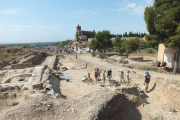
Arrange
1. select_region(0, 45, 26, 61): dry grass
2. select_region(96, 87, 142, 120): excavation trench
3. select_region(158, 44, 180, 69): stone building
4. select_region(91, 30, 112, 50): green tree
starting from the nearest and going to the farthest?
select_region(96, 87, 142, 120): excavation trench < select_region(158, 44, 180, 69): stone building < select_region(0, 45, 26, 61): dry grass < select_region(91, 30, 112, 50): green tree

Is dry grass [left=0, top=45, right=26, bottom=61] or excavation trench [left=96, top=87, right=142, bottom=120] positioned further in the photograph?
dry grass [left=0, top=45, right=26, bottom=61]

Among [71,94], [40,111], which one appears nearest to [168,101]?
[71,94]

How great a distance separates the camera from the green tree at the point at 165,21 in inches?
417

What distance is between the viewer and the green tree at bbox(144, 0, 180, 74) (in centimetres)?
1059

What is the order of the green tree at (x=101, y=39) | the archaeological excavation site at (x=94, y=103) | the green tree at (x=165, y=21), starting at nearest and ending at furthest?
the archaeological excavation site at (x=94, y=103) < the green tree at (x=165, y=21) < the green tree at (x=101, y=39)

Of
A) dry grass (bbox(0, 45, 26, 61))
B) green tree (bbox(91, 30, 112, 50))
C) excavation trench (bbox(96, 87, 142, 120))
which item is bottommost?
excavation trench (bbox(96, 87, 142, 120))

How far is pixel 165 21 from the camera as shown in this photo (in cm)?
1088

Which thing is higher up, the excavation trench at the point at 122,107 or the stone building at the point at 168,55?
the stone building at the point at 168,55

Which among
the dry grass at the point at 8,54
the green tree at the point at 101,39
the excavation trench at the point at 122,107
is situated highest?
the green tree at the point at 101,39

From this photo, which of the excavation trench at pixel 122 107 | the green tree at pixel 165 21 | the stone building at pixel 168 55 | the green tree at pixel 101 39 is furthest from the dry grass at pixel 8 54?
the stone building at pixel 168 55

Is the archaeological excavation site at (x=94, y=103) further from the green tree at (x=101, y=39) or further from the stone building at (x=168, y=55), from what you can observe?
the green tree at (x=101, y=39)

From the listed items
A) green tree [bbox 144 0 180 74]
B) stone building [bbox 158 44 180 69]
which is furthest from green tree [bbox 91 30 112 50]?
green tree [bbox 144 0 180 74]

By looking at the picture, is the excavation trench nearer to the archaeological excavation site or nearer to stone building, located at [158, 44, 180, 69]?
the archaeological excavation site

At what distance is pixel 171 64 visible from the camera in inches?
552
